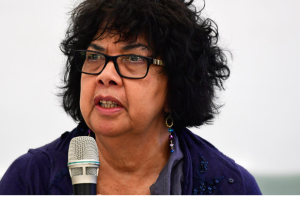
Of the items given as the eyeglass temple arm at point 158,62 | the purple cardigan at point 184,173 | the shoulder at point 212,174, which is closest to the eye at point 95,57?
the eyeglass temple arm at point 158,62

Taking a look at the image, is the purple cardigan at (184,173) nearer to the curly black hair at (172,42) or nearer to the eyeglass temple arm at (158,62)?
the curly black hair at (172,42)

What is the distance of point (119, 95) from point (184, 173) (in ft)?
1.80

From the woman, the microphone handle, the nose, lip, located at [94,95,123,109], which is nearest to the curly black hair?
the woman

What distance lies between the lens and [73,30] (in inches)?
77.9

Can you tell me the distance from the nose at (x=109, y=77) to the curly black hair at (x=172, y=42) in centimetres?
13

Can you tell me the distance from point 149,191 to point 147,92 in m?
0.49

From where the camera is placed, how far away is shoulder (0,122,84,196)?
1788mm

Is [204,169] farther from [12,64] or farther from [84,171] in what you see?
[12,64]

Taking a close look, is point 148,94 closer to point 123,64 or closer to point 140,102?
point 140,102

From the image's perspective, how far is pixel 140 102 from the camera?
5.66 ft

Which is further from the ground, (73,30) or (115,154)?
(73,30)

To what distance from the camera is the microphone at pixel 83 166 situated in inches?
47.3

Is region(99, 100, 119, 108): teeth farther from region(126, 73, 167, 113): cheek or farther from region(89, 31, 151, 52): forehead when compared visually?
region(89, 31, 151, 52): forehead

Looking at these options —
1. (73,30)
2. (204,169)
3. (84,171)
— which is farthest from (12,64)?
(84,171)
